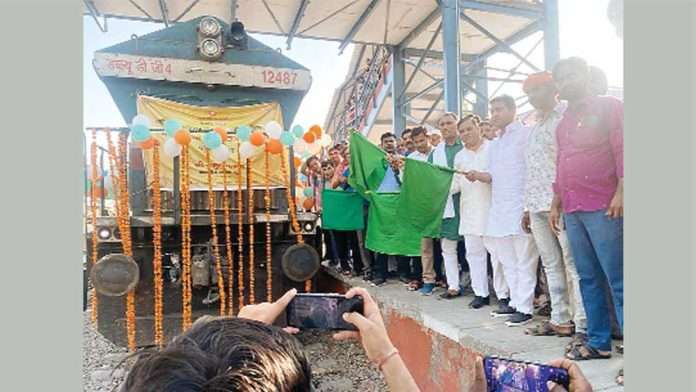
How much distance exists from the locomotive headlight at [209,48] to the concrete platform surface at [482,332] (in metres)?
3.37

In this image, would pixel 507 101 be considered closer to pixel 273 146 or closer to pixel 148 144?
pixel 273 146

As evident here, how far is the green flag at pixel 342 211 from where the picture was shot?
5.04 metres

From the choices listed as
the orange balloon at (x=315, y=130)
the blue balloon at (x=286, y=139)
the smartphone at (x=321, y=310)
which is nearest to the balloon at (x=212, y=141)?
the blue balloon at (x=286, y=139)

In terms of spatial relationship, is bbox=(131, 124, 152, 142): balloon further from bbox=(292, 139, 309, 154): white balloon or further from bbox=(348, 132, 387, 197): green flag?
bbox=(348, 132, 387, 197): green flag

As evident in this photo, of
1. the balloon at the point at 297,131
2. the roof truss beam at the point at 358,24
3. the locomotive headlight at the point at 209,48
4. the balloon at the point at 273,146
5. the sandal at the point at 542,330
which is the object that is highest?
the roof truss beam at the point at 358,24

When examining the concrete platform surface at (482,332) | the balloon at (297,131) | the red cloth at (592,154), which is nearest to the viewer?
the concrete platform surface at (482,332)

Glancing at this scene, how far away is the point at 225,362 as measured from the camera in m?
0.63

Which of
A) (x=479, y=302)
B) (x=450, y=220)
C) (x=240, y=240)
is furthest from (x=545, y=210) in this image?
(x=240, y=240)

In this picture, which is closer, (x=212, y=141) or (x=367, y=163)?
(x=212, y=141)

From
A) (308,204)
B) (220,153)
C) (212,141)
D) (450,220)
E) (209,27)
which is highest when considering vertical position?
(209,27)

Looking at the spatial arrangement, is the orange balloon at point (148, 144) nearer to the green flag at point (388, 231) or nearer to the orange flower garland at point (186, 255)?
the orange flower garland at point (186, 255)

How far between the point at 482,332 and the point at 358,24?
640 centimetres

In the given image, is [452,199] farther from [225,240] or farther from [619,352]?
[225,240]

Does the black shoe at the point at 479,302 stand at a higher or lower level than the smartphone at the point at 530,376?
lower
